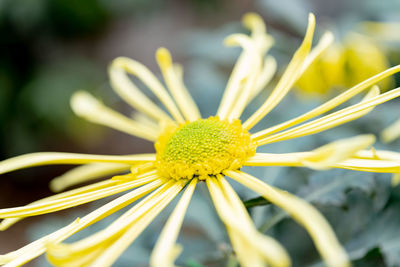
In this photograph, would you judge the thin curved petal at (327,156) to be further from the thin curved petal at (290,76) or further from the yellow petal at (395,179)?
the yellow petal at (395,179)

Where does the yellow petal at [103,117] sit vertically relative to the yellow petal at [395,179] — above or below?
above

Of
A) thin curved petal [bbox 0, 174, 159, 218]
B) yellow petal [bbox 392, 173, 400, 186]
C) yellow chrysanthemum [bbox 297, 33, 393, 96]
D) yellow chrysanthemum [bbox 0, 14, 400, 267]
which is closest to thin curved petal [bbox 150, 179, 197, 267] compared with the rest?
yellow chrysanthemum [bbox 0, 14, 400, 267]

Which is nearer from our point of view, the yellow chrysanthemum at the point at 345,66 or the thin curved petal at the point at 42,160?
the thin curved petal at the point at 42,160

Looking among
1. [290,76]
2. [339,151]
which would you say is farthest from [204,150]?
[339,151]

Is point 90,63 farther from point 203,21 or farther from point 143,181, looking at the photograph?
point 143,181

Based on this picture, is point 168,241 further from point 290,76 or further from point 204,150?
point 290,76

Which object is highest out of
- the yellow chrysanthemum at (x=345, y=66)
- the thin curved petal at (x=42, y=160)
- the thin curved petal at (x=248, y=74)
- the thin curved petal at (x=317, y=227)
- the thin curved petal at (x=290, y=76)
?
the yellow chrysanthemum at (x=345, y=66)

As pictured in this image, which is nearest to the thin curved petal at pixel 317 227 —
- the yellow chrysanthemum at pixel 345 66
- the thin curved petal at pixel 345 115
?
the thin curved petal at pixel 345 115
